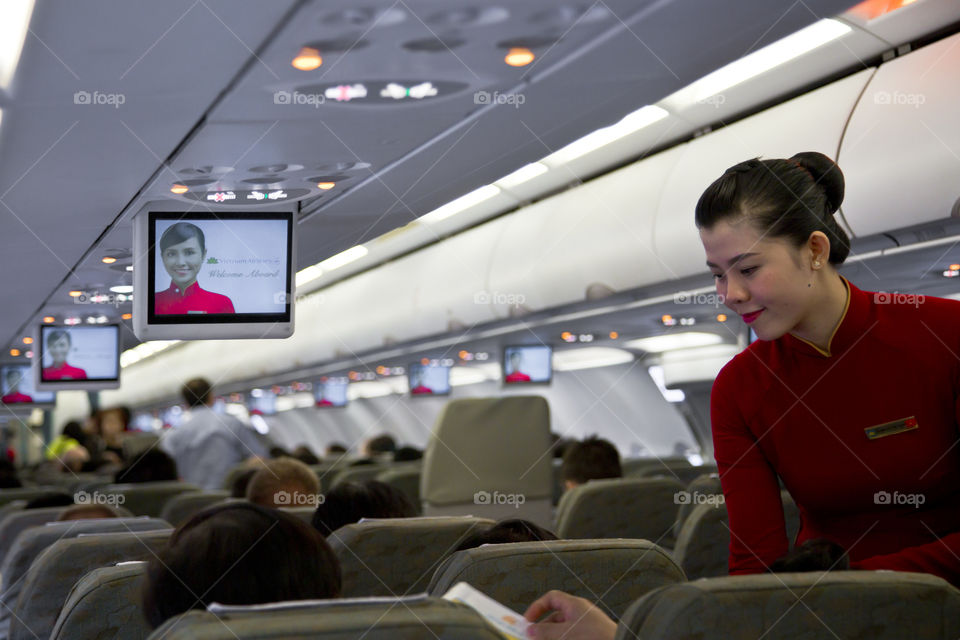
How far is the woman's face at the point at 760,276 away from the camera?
225 cm

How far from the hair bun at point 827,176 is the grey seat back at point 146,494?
19.4 ft

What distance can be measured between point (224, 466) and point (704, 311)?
193 inches

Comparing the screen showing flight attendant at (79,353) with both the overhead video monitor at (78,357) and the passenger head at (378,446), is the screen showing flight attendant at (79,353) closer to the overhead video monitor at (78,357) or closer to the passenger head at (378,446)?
the overhead video monitor at (78,357)

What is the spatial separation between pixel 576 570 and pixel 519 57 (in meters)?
1.86

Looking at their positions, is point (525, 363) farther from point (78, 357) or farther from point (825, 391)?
point (825, 391)

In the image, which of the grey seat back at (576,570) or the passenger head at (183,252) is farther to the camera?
the passenger head at (183,252)

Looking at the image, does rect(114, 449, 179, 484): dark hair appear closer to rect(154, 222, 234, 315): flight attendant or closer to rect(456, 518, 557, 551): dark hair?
rect(154, 222, 234, 315): flight attendant

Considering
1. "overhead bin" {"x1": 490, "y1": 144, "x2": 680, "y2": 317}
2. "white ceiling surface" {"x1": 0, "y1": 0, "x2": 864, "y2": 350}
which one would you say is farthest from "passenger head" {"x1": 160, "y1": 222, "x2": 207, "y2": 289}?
"overhead bin" {"x1": 490, "y1": 144, "x2": 680, "y2": 317}

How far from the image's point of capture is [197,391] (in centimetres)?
962

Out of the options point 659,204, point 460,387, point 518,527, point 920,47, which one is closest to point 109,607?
point 518,527

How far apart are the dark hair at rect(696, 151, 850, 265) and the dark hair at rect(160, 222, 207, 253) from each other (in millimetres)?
3634

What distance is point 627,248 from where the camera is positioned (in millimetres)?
8695

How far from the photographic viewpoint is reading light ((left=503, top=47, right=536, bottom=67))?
11.6ft

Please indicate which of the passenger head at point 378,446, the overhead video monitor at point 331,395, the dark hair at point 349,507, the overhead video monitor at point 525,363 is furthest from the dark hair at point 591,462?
the overhead video monitor at point 331,395
